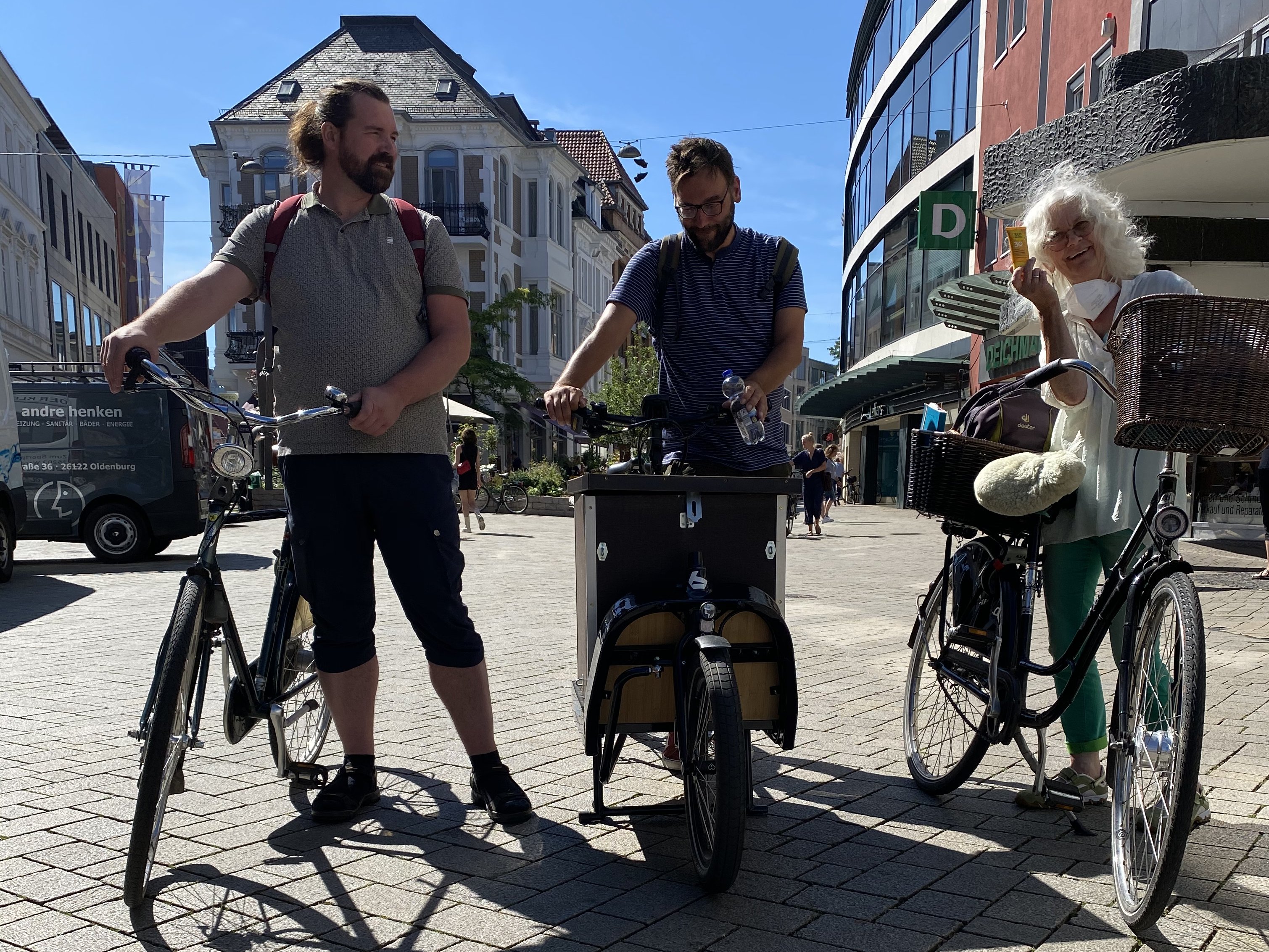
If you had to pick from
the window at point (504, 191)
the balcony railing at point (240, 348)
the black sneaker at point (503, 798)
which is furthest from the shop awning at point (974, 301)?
the balcony railing at point (240, 348)

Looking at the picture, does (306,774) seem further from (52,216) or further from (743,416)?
(52,216)

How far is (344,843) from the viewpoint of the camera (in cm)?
328

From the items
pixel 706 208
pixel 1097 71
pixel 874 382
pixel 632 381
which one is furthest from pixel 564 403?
pixel 632 381

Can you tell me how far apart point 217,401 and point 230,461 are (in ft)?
0.54

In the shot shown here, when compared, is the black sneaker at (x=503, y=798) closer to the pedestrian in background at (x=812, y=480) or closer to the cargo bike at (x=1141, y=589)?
the cargo bike at (x=1141, y=589)

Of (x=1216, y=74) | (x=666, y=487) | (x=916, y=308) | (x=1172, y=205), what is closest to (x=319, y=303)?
(x=666, y=487)

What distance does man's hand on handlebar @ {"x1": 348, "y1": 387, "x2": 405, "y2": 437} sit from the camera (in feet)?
9.85

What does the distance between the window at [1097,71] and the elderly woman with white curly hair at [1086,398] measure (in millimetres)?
14733

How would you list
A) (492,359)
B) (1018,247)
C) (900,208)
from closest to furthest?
(1018,247)
(900,208)
(492,359)

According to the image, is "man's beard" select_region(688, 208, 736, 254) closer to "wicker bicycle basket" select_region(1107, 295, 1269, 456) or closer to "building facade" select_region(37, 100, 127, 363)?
"wicker bicycle basket" select_region(1107, 295, 1269, 456)

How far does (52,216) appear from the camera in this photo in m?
46.3

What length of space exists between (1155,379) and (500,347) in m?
42.0

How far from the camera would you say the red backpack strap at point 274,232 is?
338cm

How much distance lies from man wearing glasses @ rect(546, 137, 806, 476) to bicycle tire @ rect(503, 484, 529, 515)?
70.7 ft
